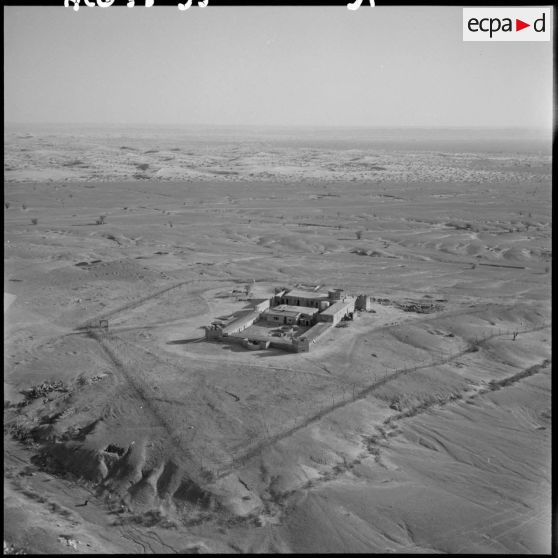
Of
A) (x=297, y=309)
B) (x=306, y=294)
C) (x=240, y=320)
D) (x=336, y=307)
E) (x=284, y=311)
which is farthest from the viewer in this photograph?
(x=306, y=294)

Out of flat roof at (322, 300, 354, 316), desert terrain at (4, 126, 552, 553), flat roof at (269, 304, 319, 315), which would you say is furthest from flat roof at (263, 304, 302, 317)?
desert terrain at (4, 126, 552, 553)

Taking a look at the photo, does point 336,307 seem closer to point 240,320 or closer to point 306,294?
point 306,294

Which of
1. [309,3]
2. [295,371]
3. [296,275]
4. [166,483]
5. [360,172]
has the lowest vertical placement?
[166,483]

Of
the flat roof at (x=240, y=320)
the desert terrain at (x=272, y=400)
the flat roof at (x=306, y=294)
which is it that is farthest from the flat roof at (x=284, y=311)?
the desert terrain at (x=272, y=400)

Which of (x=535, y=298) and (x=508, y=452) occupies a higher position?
(x=535, y=298)

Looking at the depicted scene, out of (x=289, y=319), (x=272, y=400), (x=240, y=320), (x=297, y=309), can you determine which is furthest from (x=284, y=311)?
(x=272, y=400)

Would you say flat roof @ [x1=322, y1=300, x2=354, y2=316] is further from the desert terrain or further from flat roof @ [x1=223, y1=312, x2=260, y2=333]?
flat roof @ [x1=223, y1=312, x2=260, y2=333]

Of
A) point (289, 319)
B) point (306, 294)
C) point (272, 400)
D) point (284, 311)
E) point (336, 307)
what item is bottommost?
point (272, 400)

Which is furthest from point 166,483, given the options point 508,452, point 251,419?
point 508,452

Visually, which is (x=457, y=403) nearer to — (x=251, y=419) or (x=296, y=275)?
(x=251, y=419)
